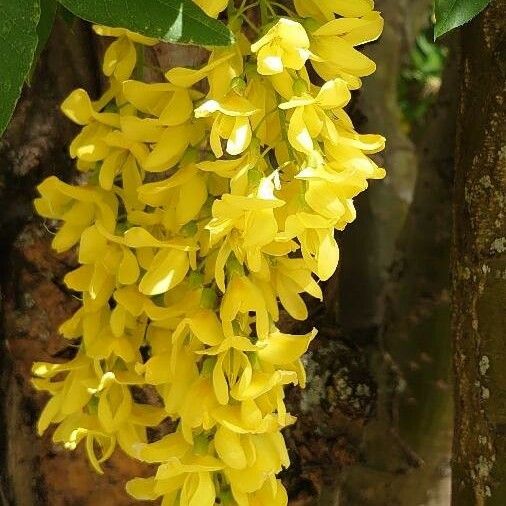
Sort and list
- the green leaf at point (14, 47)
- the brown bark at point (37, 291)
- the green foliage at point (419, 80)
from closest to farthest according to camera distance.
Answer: the green leaf at point (14, 47)
the brown bark at point (37, 291)
the green foliage at point (419, 80)

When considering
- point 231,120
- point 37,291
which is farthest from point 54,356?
point 231,120

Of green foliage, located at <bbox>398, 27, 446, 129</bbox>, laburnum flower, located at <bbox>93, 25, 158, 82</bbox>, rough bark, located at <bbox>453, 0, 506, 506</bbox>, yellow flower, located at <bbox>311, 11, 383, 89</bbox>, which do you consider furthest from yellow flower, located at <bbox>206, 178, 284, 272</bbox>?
green foliage, located at <bbox>398, 27, 446, 129</bbox>

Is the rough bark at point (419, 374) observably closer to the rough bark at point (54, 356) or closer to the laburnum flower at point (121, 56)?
the rough bark at point (54, 356)

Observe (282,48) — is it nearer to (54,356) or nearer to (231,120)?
(231,120)

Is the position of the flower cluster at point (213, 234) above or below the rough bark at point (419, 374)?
above

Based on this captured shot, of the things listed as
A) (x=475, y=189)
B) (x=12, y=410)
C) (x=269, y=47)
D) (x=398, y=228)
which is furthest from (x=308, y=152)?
(x=398, y=228)

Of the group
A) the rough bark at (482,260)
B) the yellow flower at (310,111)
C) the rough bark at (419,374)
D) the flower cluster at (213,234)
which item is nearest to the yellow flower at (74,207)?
the flower cluster at (213,234)
